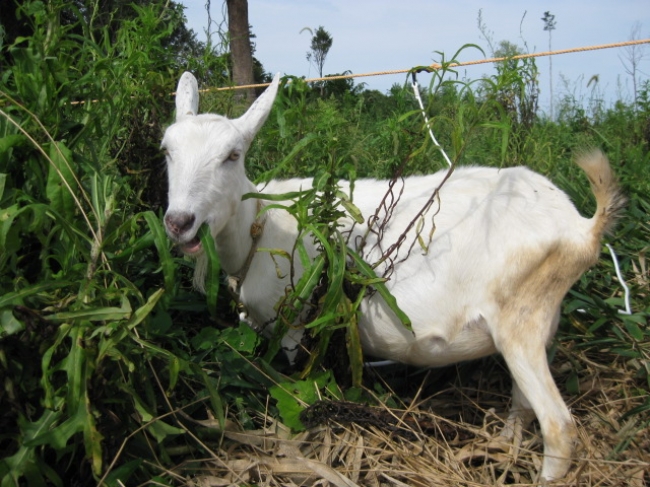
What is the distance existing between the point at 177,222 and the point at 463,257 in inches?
52.7

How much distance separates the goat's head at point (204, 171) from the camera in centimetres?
259

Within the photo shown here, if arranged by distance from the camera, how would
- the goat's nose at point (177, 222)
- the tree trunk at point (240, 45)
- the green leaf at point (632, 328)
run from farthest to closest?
the tree trunk at point (240, 45) < the green leaf at point (632, 328) < the goat's nose at point (177, 222)

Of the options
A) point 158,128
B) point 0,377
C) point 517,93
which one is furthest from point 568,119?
point 0,377

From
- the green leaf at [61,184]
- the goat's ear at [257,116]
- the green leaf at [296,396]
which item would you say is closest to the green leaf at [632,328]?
the green leaf at [296,396]

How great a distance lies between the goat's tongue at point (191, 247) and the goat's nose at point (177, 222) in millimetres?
88

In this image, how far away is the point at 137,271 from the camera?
10.6 feet

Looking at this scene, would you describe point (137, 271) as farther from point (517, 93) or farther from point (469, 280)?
point (517, 93)

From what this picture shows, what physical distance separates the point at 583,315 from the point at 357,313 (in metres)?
1.60

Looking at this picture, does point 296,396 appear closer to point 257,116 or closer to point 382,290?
point 382,290

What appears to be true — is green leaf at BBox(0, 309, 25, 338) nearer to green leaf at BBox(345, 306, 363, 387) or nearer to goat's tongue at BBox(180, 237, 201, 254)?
goat's tongue at BBox(180, 237, 201, 254)

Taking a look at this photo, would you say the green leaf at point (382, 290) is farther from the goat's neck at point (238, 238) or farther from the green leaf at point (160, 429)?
the green leaf at point (160, 429)

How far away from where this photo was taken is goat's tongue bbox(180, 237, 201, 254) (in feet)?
8.57

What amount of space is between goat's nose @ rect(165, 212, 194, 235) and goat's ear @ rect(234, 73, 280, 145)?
70cm

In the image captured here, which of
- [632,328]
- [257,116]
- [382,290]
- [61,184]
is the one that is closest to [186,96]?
[257,116]
